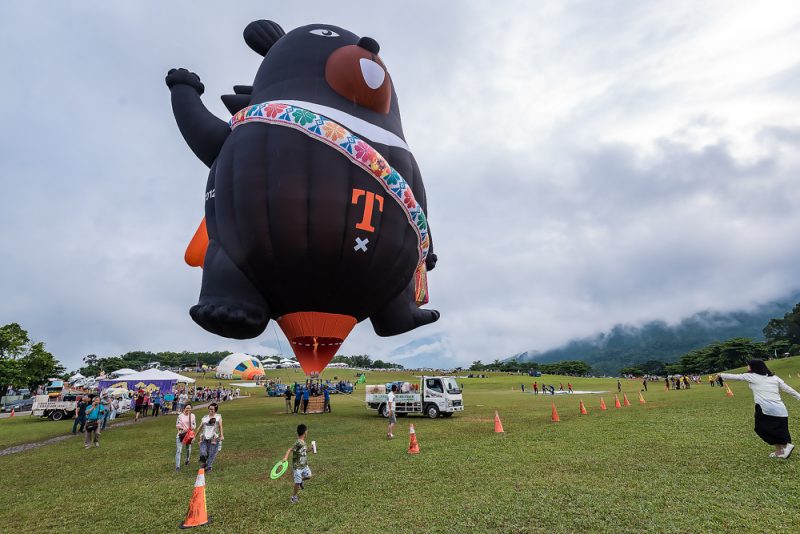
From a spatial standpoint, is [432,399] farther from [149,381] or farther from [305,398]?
[149,381]

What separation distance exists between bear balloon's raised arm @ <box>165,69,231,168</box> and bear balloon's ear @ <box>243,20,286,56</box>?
2548 millimetres

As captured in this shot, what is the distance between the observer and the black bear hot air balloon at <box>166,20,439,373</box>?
444 inches

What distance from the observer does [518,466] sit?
25.7 feet

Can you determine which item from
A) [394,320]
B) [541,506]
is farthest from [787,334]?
[541,506]

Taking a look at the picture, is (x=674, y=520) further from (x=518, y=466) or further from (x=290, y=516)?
(x=290, y=516)

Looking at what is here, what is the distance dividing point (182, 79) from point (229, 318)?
323 inches

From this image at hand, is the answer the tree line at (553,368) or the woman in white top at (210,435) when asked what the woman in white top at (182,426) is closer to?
the woman in white top at (210,435)

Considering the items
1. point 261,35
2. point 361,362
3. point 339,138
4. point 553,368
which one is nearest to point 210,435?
point 339,138

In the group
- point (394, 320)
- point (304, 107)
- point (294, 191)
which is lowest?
point (394, 320)

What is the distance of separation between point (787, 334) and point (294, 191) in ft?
366

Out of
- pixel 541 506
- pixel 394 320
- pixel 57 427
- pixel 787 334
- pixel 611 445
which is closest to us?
pixel 541 506

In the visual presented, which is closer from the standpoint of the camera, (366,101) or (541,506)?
(541,506)

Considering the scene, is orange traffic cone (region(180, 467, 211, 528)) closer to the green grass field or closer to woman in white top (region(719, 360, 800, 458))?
the green grass field

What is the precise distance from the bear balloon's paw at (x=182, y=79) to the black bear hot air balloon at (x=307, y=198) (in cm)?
4
